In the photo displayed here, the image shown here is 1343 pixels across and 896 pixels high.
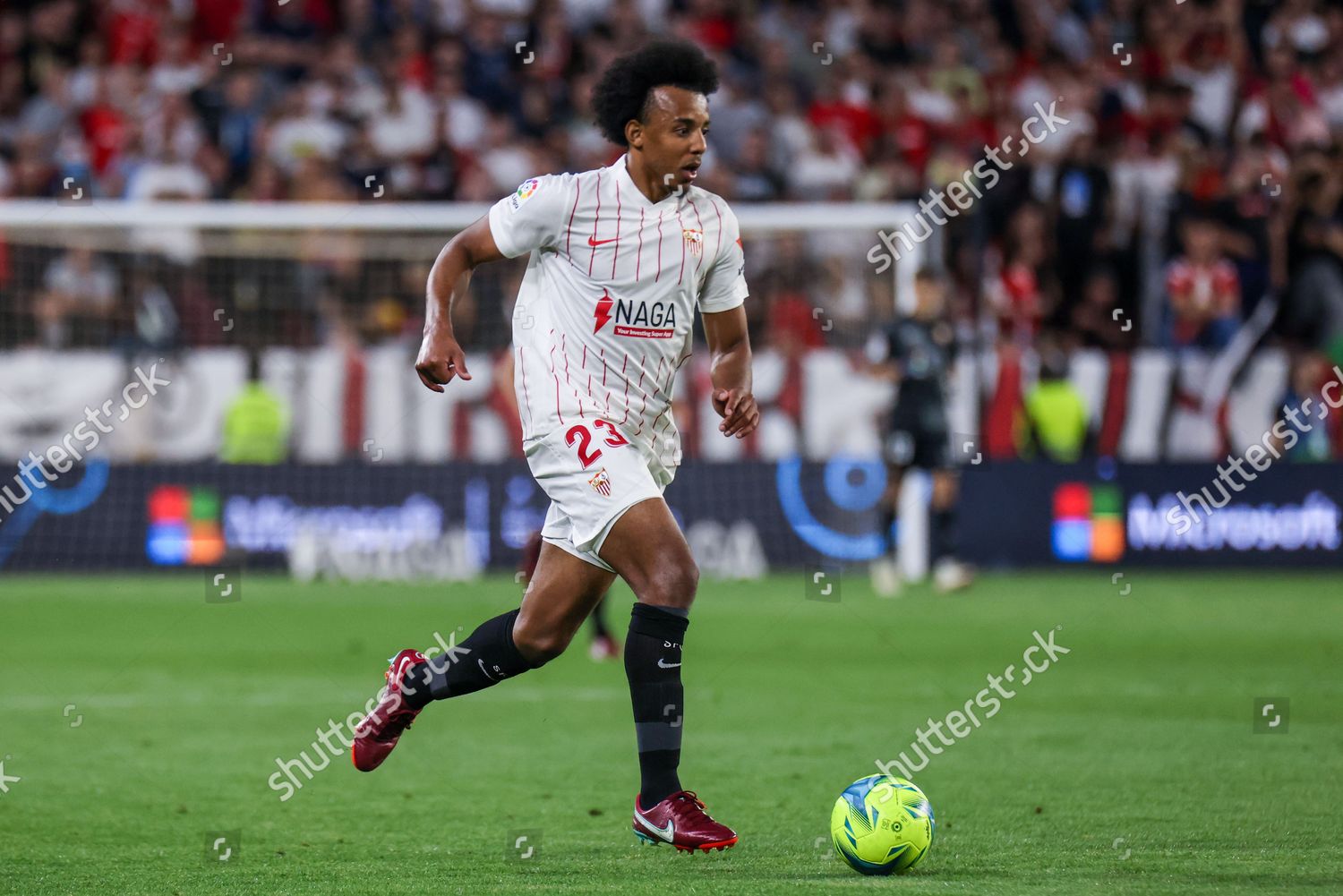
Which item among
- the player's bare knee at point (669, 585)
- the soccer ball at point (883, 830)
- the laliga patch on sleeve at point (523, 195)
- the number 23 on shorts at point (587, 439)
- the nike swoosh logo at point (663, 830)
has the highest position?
the laliga patch on sleeve at point (523, 195)

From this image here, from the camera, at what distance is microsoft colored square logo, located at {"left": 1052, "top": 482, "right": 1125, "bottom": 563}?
1593 cm

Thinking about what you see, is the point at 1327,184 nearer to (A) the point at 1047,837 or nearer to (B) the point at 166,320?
(B) the point at 166,320

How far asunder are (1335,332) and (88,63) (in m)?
12.0

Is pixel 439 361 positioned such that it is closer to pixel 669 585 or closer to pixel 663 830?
pixel 669 585

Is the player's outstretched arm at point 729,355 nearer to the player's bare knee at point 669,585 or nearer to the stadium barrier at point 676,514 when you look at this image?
the player's bare knee at point 669,585

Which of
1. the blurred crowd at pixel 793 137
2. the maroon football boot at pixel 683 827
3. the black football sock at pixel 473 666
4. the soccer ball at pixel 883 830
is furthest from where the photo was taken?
the blurred crowd at pixel 793 137

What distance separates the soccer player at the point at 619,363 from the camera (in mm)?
5355

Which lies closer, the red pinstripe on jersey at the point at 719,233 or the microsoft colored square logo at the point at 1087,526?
the red pinstripe on jersey at the point at 719,233

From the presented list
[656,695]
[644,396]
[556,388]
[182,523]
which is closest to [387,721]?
[656,695]

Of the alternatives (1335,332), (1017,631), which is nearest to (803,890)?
(1017,631)

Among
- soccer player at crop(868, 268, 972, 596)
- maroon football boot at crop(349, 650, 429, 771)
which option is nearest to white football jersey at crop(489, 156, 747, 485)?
maroon football boot at crop(349, 650, 429, 771)

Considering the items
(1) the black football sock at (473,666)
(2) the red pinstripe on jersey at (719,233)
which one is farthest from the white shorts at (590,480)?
(2) the red pinstripe on jersey at (719,233)

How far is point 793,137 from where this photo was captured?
60.0 feet

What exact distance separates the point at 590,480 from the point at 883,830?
129 centimetres
